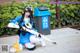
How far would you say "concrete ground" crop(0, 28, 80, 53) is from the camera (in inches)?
300

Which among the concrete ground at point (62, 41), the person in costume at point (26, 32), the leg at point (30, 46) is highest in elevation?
the person in costume at point (26, 32)

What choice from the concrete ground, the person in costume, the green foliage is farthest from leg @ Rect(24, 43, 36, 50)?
the green foliage

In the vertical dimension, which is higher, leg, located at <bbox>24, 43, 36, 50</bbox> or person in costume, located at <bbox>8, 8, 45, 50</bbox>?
person in costume, located at <bbox>8, 8, 45, 50</bbox>

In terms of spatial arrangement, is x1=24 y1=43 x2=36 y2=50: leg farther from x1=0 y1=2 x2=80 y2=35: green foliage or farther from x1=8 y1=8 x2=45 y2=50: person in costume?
x1=0 y1=2 x2=80 y2=35: green foliage

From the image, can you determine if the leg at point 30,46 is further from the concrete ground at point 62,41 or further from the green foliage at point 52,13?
the green foliage at point 52,13

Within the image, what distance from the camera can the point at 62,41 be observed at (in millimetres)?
8766

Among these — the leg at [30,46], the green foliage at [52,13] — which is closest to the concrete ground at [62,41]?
the leg at [30,46]

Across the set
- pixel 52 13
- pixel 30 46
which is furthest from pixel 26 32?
pixel 52 13

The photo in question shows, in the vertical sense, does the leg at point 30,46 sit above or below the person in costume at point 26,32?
below

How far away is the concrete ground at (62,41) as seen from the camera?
25.0 feet

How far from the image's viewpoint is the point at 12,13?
10484 millimetres

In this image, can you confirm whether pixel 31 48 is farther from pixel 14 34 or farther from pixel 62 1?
pixel 62 1

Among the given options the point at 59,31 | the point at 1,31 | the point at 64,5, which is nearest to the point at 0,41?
the point at 1,31

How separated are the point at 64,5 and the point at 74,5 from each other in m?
0.57
